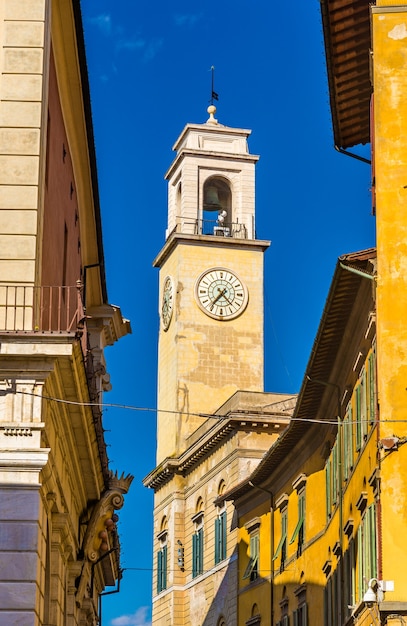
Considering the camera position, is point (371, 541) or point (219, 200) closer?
point (371, 541)

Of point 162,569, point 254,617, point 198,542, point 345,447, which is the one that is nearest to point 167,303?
point 162,569

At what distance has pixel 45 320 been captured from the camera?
64.1 ft

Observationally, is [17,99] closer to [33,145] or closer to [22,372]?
[33,145]

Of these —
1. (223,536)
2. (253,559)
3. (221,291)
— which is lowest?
(253,559)

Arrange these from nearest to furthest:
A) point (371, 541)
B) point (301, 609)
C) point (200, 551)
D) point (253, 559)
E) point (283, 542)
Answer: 1. point (371, 541)
2. point (301, 609)
3. point (283, 542)
4. point (253, 559)
5. point (200, 551)

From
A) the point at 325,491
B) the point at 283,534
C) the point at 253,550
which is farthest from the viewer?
the point at 253,550

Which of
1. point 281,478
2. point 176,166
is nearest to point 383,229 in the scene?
point 281,478

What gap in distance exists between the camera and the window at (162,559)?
68.9 meters

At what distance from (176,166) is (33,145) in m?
58.4

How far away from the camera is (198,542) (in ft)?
212

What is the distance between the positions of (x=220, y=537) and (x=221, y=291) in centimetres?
1673

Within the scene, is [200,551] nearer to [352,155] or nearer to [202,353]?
[202,353]

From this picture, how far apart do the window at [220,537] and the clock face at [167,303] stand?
1592 centimetres

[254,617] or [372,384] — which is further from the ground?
[372,384]
